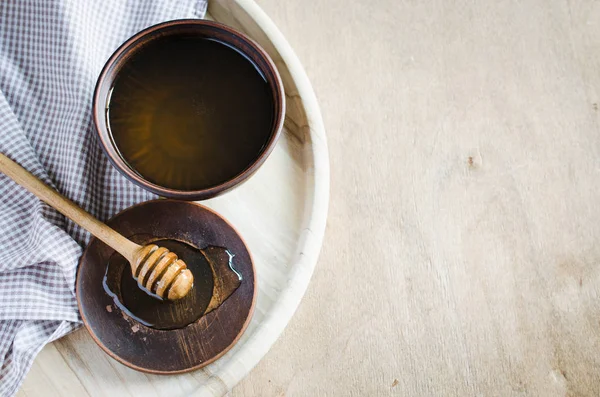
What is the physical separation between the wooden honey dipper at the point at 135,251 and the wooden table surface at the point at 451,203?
0.88 feet

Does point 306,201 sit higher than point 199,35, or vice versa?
point 199,35

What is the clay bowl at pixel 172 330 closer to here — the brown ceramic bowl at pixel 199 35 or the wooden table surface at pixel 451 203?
the brown ceramic bowl at pixel 199 35

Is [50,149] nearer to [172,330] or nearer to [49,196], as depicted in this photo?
[49,196]

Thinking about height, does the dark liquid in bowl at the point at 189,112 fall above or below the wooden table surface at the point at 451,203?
above

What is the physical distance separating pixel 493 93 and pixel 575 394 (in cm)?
45

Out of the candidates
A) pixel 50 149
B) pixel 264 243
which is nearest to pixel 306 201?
pixel 264 243

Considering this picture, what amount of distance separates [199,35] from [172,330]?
1.03 feet

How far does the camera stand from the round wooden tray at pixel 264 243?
624 mm

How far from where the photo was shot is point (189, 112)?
611mm

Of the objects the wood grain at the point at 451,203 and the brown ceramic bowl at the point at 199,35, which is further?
the wood grain at the point at 451,203

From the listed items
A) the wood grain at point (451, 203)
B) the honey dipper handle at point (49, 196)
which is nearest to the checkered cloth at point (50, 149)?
the honey dipper handle at point (49, 196)

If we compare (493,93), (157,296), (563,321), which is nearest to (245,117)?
(157,296)

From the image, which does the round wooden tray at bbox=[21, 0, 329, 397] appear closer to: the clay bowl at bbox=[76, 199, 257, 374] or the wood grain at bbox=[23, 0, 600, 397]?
the clay bowl at bbox=[76, 199, 257, 374]

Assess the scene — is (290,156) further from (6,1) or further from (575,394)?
(575,394)
